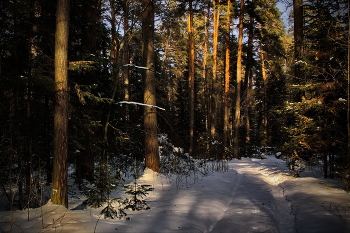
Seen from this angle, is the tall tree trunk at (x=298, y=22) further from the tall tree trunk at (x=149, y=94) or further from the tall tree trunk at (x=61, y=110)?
the tall tree trunk at (x=61, y=110)

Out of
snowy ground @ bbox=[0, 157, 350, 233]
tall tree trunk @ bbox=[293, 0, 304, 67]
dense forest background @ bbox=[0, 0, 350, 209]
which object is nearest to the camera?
snowy ground @ bbox=[0, 157, 350, 233]

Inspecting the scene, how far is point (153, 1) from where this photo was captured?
9656 millimetres

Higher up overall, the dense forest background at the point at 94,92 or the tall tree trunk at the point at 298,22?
the tall tree trunk at the point at 298,22

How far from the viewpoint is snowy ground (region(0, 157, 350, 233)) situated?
4246 millimetres

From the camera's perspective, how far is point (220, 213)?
5.54m

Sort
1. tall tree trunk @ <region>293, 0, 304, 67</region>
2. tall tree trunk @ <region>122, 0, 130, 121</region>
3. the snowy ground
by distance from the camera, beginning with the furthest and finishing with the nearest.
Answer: tall tree trunk @ <region>293, 0, 304, 67</region>, tall tree trunk @ <region>122, 0, 130, 121</region>, the snowy ground

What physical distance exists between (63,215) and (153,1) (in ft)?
28.9

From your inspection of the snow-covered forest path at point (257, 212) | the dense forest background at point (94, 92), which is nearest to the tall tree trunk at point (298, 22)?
the dense forest background at point (94, 92)

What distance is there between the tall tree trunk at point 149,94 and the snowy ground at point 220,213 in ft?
6.56

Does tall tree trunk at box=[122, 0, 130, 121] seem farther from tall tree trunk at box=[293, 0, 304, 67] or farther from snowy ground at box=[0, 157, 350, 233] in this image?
tall tree trunk at box=[293, 0, 304, 67]

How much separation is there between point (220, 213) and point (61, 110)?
4.67 meters

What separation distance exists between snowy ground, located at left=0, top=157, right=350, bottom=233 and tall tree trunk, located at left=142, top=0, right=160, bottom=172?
200 cm

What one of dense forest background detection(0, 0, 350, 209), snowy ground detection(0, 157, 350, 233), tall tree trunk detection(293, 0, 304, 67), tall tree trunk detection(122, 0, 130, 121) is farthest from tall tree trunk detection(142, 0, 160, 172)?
tall tree trunk detection(293, 0, 304, 67)

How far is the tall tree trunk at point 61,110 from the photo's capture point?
524 centimetres
